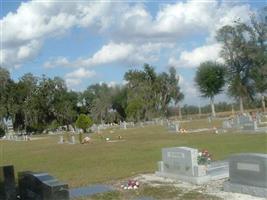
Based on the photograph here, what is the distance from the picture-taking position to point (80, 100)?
103 meters

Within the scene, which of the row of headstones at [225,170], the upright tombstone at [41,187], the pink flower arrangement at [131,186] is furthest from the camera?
the pink flower arrangement at [131,186]

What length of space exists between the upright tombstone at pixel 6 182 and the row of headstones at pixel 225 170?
192 inches

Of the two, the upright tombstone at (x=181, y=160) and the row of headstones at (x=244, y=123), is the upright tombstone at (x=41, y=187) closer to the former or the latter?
the upright tombstone at (x=181, y=160)

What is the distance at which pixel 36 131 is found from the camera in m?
77.4

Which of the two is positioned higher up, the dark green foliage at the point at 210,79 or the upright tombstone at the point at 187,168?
the dark green foliage at the point at 210,79

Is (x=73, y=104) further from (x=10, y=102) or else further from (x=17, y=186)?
(x=17, y=186)

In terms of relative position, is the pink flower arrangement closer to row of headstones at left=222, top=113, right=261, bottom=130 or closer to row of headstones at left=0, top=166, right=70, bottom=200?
row of headstones at left=0, top=166, right=70, bottom=200

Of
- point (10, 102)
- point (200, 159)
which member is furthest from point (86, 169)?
point (10, 102)

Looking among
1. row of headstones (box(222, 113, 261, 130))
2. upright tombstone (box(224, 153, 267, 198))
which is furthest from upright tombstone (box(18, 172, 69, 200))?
row of headstones (box(222, 113, 261, 130))

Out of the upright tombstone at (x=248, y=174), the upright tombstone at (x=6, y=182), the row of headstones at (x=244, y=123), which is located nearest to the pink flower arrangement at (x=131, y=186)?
the upright tombstone at (x=248, y=174)

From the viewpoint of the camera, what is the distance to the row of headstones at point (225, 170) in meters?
10.5

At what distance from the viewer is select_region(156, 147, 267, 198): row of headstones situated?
10500mm

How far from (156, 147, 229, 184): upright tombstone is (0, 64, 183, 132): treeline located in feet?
213

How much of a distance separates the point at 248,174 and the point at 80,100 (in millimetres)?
93060
